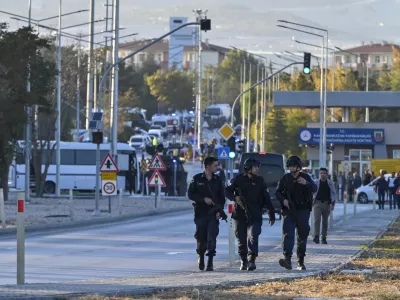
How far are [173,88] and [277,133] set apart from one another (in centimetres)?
7500

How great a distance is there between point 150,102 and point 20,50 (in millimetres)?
152269

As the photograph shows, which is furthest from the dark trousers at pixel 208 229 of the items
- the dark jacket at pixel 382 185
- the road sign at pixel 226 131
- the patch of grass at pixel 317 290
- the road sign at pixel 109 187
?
the dark jacket at pixel 382 185

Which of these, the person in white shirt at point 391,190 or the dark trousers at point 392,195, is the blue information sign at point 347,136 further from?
the dark trousers at point 392,195

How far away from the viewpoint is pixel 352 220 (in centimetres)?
3856

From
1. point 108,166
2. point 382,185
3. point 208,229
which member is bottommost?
point 208,229

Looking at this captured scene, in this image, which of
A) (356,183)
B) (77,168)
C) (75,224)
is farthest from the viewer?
(77,168)

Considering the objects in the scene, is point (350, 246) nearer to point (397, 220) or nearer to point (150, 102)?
point (397, 220)

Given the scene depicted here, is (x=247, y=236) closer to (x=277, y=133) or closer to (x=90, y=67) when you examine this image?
(x=90, y=67)

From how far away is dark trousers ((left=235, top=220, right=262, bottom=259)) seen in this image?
18.4 metres

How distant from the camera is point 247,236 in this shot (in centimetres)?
1862

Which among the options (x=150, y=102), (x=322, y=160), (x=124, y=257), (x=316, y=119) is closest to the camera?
(x=124, y=257)

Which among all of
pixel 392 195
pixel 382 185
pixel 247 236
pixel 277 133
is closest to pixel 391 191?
pixel 392 195

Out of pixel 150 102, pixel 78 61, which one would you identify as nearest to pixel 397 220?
pixel 78 61

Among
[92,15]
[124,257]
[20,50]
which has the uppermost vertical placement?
[92,15]
